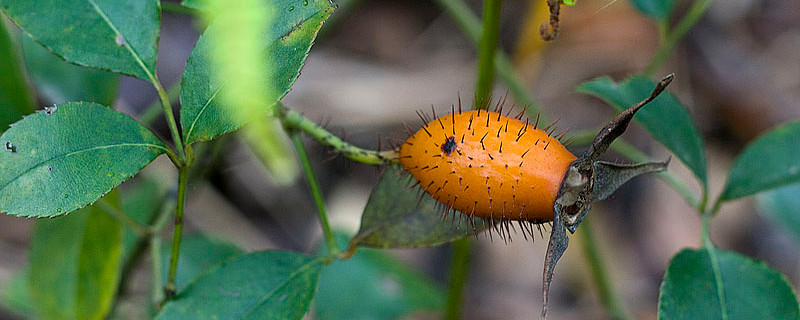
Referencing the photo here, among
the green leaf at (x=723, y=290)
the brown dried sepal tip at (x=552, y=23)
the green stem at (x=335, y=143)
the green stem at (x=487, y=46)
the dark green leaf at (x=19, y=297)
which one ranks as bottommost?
the dark green leaf at (x=19, y=297)

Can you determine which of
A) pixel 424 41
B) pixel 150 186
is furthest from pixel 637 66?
pixel 150 186

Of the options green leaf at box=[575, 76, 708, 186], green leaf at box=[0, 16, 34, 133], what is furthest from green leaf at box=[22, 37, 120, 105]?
green leaf at box=[575, 76, 708, 186]

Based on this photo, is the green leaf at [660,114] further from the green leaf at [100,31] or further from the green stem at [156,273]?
the green stem at [156,273]

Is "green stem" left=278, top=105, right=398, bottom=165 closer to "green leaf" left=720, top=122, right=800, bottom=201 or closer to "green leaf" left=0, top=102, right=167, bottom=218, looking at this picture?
"green leaf" left=0, top=102, right=167, bottom=218

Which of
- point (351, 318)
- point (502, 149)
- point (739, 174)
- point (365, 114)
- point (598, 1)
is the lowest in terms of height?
point (351, 318)

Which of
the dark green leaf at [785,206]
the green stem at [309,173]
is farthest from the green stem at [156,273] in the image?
the dark green leaf at [785,206]

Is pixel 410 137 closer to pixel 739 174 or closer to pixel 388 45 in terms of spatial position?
pixel 739 174

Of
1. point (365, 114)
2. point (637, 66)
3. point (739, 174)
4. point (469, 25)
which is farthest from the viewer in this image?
point (637, 66)
